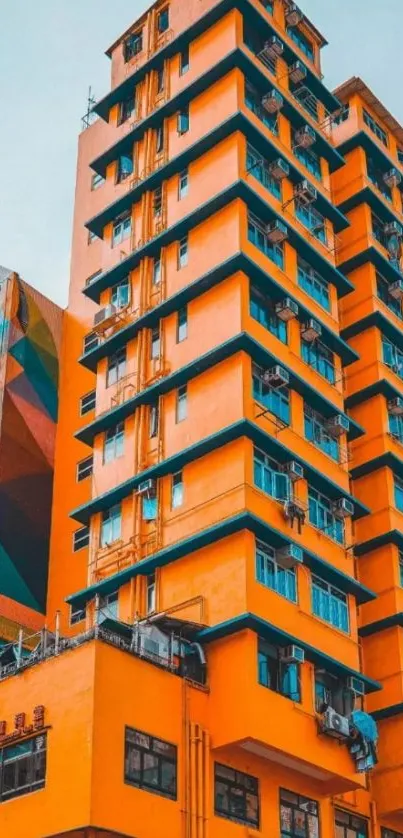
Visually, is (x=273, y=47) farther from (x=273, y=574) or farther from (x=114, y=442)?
(x=273, y=574)

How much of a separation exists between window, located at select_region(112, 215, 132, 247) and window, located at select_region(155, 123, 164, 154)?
2091 millimetres

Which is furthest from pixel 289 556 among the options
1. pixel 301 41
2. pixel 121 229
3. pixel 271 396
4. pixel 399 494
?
pixel 301 41

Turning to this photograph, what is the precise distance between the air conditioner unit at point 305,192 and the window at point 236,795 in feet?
52.0

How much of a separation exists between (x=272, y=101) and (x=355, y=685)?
1581 centimetres

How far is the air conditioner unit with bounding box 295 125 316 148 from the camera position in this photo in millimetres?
35656

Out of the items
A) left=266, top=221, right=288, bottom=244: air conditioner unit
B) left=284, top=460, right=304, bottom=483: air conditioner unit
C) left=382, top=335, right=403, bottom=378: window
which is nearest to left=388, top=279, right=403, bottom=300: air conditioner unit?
left=382, top=335, right=403, bottom=378: window

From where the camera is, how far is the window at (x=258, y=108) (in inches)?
1347

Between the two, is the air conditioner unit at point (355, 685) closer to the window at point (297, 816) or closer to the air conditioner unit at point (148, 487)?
the window at point (297, 816)

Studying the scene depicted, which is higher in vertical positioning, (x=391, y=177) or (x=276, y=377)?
(x=391, y=177)

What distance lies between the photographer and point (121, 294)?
1368 inches

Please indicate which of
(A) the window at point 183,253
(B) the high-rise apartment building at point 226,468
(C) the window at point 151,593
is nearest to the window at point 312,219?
(B) the high-rise apartment building at point 226,468

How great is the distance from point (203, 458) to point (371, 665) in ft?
24.0

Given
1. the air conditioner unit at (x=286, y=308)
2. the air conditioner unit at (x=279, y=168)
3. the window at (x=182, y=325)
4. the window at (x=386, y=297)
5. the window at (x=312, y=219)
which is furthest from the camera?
the window at (x=386, y=297)

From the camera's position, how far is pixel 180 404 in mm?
30781
